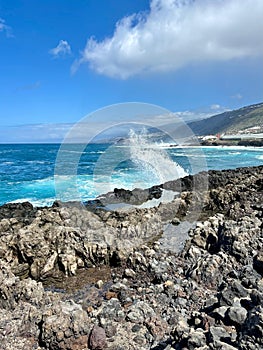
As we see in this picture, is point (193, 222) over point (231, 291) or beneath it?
beneath

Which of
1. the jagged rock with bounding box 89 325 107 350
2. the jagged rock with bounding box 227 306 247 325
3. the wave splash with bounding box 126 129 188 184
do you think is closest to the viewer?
the jagged rock with bounding box 227 306 247 325

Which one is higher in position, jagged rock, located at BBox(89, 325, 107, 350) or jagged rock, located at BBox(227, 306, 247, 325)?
jagged rock, located at BBox(227, 306, 247, 325)

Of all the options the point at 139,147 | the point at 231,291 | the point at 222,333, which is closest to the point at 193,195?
the point at 231,291

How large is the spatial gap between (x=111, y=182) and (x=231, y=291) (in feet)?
73.3

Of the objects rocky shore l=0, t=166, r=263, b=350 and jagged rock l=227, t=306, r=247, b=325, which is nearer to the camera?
jagged rock l=227, t=306, r=247, b=325

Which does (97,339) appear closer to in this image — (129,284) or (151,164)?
(129,284)

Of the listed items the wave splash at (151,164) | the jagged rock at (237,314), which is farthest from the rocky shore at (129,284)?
the wave splash at (151,164)

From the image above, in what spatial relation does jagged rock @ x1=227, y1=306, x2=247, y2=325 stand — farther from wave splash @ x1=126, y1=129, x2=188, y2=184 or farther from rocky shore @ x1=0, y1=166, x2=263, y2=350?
wave splash @ x1=126, y1=129, x2=188, y2=184

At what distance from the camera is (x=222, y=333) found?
12.1ft

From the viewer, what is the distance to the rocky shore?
443 centimetres

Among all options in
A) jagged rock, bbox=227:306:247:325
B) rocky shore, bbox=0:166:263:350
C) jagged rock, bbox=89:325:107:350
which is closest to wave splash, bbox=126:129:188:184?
rocky shore, bbox=0:166:263:350

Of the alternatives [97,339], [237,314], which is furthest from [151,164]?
[237,314]

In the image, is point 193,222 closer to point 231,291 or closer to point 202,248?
point 202,248

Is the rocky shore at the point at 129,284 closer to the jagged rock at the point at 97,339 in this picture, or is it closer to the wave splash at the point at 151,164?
the jagged rock at the point at 97,339
